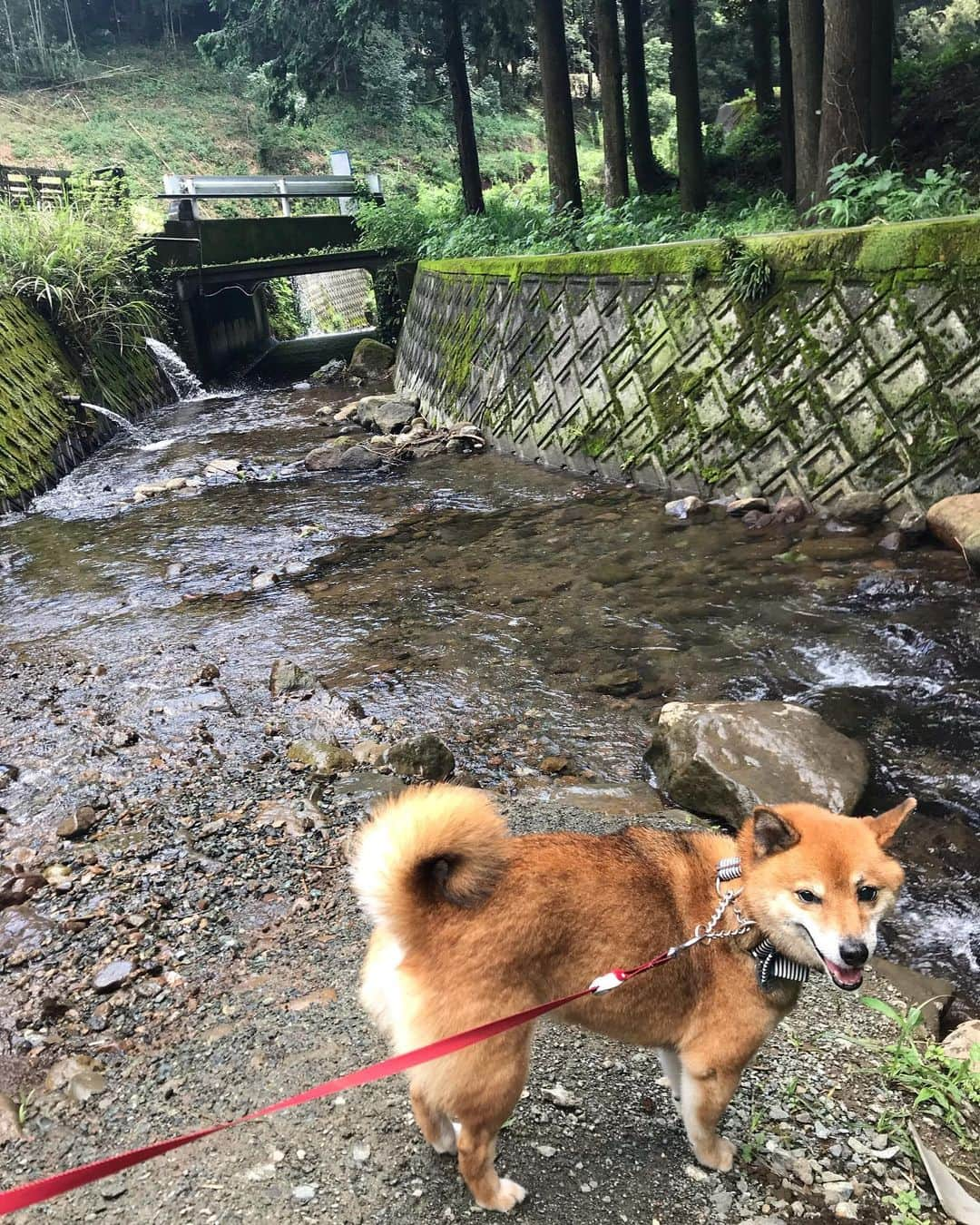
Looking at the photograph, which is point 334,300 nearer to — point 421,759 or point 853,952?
point 421,759

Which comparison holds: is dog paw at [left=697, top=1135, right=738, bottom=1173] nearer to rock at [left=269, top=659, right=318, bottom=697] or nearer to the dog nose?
the dog nose

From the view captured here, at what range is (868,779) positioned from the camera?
4.87 m

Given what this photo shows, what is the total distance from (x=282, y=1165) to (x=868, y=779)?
364cm

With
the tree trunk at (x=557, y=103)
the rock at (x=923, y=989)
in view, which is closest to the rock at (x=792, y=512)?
the rock at (x=923, y=989)

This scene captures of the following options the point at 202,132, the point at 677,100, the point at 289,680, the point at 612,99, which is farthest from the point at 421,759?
the point at 202,132

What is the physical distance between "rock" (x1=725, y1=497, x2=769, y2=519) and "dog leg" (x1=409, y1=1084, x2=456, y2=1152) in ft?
24.8

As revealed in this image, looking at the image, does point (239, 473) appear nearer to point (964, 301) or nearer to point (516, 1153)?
point (964, 301)

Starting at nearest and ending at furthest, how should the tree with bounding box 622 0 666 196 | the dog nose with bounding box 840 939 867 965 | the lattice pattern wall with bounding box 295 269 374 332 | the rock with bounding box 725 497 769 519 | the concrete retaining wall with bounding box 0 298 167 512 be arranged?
1. the dog nose with bounding box 840 939 867 965
2. the rock with bounding box 725 497 769 519
3. the concrete retaining wall with bounding box 0 298 167 512
4. the tree with bounding box 622 0 666 196
5. the lattice pattern wall with bounding box 295 269 374 332

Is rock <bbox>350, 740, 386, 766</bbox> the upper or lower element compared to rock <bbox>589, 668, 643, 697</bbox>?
upper

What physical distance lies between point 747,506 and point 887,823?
7060mm

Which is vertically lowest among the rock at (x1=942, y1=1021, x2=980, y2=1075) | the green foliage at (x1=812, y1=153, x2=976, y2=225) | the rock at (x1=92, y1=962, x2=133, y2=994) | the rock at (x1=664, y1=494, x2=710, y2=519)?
the rock at (x1=664, y1=494, x2=710, y2=519)

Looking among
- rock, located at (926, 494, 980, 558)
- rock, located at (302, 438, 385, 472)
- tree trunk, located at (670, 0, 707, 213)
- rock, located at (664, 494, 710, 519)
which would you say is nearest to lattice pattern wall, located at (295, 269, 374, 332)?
tree trunk, located at (670, 0, 707, 213)

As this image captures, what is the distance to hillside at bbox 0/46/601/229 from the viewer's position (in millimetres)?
44188

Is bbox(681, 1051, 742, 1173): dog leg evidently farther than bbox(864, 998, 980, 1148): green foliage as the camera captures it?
No
